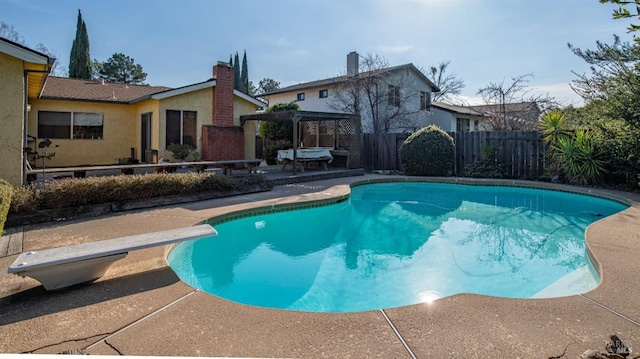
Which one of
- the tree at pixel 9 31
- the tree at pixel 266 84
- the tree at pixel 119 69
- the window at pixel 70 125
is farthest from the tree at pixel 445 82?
the tree at pixel 9 31

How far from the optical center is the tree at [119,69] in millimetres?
33062

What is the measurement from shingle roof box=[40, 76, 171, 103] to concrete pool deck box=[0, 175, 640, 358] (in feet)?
38.5

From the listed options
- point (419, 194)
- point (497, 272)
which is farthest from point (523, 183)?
point (497, 272)

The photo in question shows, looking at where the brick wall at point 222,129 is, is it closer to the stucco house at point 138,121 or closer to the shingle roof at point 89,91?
the stucco house at point 138,121

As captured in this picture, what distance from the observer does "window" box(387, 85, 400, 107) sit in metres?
21.4

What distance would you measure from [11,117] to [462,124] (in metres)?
26.6

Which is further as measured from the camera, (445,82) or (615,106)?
(445,82)

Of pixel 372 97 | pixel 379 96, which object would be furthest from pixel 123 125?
pixel 379 96

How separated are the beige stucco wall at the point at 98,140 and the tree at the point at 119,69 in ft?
72.9

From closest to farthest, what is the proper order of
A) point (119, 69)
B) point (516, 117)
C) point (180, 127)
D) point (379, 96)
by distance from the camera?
point (180, 127) → point (516, 117) → point (379, 96) → point (119, 69)

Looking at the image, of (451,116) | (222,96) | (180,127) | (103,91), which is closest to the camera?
(180,127)

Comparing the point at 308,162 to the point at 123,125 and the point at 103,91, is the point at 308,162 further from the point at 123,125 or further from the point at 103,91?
the point at 103,91

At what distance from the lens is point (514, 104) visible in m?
19.6

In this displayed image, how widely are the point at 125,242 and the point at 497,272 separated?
4838mm
